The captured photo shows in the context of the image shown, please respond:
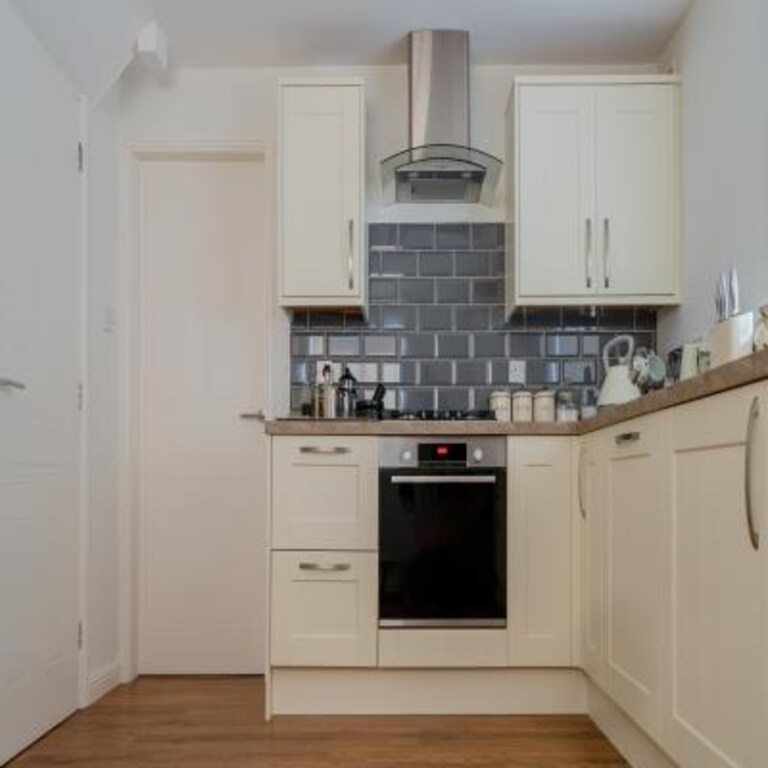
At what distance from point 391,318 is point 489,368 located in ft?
1.49

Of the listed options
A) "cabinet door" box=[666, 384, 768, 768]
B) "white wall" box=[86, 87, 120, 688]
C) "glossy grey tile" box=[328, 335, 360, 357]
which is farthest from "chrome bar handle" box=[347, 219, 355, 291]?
"cabinet door" box=[666, 384, 768, 768]

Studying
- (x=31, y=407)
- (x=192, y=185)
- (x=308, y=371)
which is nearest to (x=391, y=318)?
(x=308, y=371)

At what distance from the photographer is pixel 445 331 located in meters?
3.51

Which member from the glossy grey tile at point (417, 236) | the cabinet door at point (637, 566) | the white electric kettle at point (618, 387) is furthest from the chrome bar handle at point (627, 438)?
the glossy grey tile at point (417, 236)

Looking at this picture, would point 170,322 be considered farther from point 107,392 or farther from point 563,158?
point 563,158

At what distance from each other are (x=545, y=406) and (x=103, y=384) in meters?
1.70

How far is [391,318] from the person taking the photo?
352 cm

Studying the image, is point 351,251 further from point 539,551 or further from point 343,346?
point 539,551

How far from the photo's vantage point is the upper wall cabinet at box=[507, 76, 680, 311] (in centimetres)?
319

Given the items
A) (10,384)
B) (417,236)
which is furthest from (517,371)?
(10,384)

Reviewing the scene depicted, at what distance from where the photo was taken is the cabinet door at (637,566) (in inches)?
80.4

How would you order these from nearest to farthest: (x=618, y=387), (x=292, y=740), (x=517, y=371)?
(x=292, y=740) < (x=618, y=387) < (x=517, y=371)

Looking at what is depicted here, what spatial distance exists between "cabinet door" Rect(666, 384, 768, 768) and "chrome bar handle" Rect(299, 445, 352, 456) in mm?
1248

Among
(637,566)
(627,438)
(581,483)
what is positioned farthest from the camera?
(581,483)
